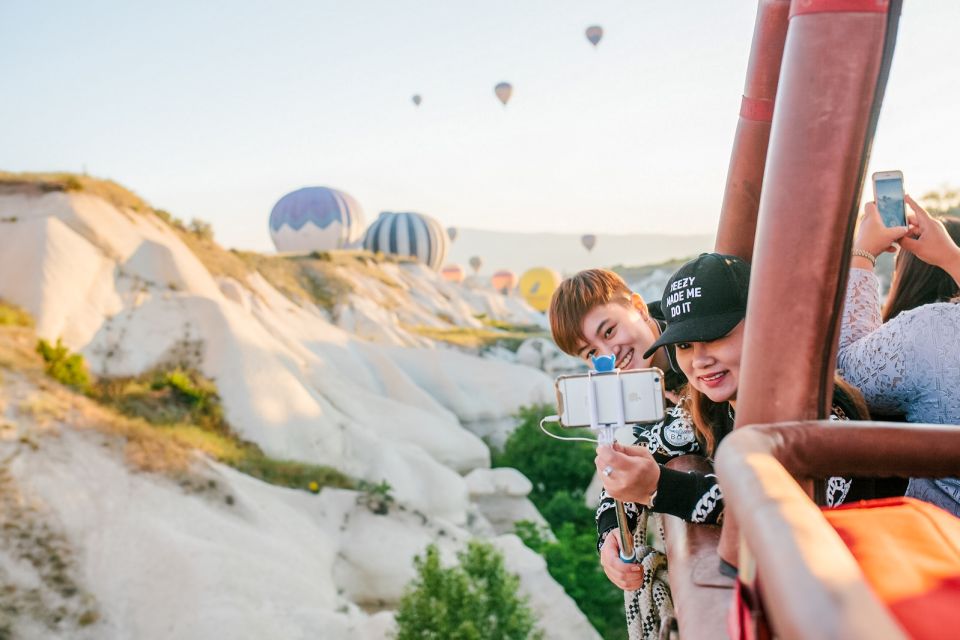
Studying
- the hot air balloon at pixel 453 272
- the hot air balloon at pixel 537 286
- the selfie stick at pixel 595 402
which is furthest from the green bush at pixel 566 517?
the hot air balloon at pixel 453 272

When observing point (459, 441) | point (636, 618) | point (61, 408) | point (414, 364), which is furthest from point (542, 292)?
point (636, 618)

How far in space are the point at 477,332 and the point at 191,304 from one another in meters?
15.4

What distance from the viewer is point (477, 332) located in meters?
31.1

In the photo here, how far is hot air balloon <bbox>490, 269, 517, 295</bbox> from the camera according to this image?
5909cm

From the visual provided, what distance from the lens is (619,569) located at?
163 cm

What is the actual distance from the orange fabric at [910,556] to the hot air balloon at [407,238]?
1828 inches

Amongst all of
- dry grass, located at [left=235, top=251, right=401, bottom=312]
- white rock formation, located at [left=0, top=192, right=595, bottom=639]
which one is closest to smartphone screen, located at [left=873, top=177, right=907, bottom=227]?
white rock formation, located at [left=0, top=192, right=595, bottom=639]

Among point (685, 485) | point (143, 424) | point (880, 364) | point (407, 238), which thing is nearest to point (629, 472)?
point (685, 485)

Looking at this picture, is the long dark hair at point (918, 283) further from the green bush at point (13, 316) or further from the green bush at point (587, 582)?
the green bush at point (13, 316)

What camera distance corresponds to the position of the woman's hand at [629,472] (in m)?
1.40

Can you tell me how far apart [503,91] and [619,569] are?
4049 centimetres

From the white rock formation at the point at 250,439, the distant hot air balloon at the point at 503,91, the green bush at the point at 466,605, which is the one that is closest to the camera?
the green bush at the point at 466,605

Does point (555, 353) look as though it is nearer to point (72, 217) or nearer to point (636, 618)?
point (72, 217)

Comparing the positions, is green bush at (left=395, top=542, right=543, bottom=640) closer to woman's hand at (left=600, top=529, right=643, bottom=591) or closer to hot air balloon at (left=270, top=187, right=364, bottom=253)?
woman's hand at (left=600, top=529, right=643, bottom=591)
